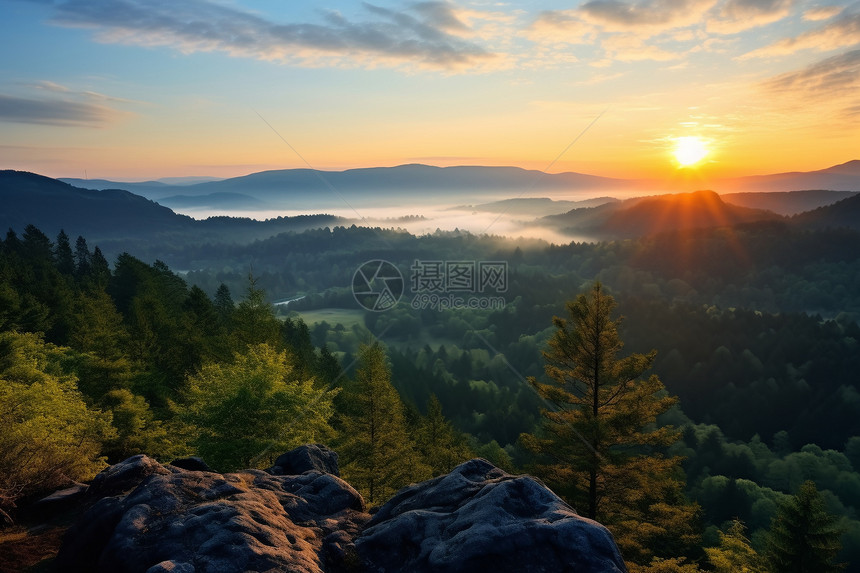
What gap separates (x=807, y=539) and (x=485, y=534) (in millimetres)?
34760

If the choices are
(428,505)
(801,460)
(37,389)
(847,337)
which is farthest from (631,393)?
(847,337)

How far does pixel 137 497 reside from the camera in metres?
12.7

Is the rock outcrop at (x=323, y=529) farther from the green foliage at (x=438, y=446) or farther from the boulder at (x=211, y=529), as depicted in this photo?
the green foliage at (x=438, y=446)

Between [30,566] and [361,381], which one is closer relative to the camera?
[30,566]

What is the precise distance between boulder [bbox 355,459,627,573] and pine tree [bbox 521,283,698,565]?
1149 cm

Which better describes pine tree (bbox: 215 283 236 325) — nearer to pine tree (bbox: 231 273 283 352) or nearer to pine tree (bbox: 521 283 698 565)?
pine tree (bbox: 231 273 283 352)

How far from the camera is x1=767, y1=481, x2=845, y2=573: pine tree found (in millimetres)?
32312

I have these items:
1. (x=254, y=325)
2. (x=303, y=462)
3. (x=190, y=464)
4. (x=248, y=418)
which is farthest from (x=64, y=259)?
(x=303, y=462)

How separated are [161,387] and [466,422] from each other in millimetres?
79415

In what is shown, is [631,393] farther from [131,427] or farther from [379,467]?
[131,427]

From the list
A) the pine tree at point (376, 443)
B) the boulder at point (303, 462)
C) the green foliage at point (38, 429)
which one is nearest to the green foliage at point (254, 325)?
the pine tree at point (376, 443)

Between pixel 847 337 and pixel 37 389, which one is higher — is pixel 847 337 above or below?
below

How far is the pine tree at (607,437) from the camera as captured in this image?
23.5m

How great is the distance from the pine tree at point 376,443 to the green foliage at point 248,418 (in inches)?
327
